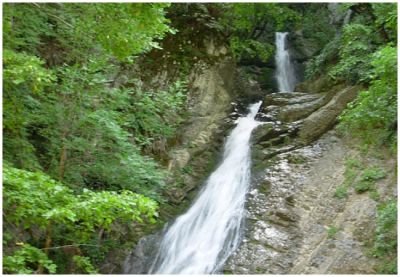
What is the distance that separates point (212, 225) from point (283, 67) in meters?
10.0

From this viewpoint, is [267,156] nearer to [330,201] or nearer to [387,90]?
[330,201]

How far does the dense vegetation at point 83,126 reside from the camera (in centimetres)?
510

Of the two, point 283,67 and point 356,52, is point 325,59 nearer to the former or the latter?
point 356,52

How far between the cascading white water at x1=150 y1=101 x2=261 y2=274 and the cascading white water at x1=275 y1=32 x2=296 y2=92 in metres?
5.92

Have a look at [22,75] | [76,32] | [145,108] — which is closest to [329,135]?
[145,108]

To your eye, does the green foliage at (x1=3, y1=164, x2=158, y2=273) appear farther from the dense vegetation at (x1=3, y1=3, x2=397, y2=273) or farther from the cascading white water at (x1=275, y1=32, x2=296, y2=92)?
the cascading white water at (x1=275, y1=32, x2=296, y2=92)

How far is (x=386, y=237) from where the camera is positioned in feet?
23.4

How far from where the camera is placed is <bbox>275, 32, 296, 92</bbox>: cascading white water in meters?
16.7

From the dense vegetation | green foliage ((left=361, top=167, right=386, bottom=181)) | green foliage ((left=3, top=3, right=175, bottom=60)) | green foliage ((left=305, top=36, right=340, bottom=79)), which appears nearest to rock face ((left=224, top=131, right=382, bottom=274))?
green foliage ((left=361, top=167, right=386, bottom=181))

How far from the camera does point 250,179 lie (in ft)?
33.3

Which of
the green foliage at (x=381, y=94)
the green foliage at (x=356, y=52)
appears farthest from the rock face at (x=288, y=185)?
the green foliage at (x=381, y=94)

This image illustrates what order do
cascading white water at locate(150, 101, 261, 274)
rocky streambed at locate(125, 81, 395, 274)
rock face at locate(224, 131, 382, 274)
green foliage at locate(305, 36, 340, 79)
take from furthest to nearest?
green foliage at locate(305, 36, 340, 79), cascading white water at locate(150, 101, 261, 274), rocky streambed at locate(125, 81, 395, 274), rock face at locate(224, 131, 382, 274)

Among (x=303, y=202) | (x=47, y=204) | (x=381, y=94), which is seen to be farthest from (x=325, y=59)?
(x=47, y=204)

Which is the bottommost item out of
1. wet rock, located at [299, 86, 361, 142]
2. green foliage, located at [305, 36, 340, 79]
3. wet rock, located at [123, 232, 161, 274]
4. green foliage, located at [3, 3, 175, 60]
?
wet rock, located at [123, 232, 161, 274]
